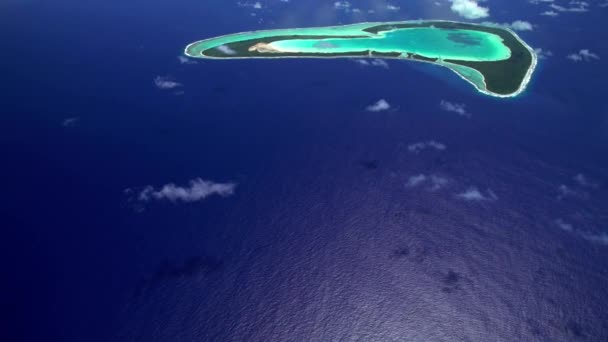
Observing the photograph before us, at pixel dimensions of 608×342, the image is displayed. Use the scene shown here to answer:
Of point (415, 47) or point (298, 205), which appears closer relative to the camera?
point (298, 205)

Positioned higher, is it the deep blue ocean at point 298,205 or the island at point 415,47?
the island at point 415,47

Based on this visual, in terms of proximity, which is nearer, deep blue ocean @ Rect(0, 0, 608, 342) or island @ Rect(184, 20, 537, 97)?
deep blue ocean @ Rect(0, 0, 608, 342)

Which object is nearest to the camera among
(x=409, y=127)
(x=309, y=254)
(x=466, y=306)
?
(x=466, y=306)

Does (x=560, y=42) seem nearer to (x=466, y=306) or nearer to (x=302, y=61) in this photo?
(x=302, y=61)

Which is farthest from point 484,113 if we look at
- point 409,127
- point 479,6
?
→ point 479,6

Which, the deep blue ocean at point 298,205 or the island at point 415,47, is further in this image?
the island at point 415,47
